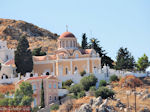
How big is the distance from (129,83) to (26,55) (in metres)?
18.9

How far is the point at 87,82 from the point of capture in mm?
67938

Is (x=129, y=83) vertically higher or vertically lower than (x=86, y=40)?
lower

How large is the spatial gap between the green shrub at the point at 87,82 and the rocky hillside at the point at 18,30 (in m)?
66.8

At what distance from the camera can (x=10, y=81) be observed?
232 feet

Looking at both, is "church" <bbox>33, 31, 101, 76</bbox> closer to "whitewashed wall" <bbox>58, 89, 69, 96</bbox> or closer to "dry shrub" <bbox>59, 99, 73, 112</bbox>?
"whitewashed wall" <bbox>58, 89, 69, 96</bbox>

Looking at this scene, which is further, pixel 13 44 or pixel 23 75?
pixel 13 44

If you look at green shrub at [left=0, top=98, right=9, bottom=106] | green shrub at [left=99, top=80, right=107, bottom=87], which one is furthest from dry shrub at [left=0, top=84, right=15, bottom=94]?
green shrub at [left=99, top=80, right=107, bottom=87]

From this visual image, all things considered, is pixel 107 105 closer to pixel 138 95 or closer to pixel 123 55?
pixel 138 95

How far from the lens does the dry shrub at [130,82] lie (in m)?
68.1

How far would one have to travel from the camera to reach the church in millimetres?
75125

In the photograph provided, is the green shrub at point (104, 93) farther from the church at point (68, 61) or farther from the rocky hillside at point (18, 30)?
the rocky hillside at point (18, 30)

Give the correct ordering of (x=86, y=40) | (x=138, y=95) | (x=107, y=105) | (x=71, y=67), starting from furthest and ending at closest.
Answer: (x=86, y=40), (x=71, y=67), (x=138, y=95), (x=107, y=105)

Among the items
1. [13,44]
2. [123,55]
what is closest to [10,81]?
[123,55]

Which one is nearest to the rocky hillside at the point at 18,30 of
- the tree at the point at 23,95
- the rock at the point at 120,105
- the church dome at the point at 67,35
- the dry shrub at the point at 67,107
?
the church dome at the point at 67,35
